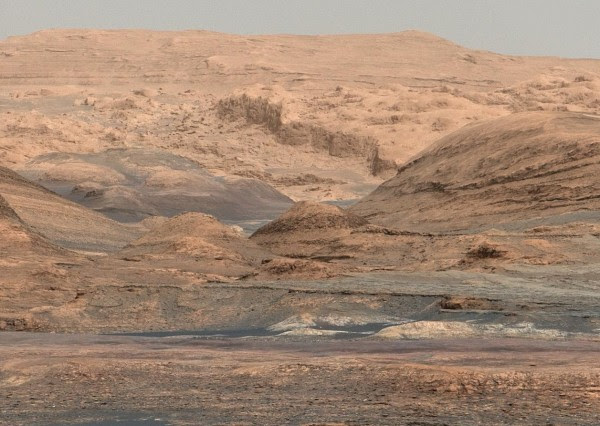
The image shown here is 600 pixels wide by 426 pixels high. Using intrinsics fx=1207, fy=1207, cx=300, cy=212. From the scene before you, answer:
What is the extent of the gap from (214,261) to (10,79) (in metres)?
69.0

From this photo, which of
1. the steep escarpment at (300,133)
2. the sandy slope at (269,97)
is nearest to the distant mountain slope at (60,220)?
the sandy slope at (269,97)

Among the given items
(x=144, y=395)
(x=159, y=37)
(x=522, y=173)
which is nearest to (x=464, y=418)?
(x=144, y=395)

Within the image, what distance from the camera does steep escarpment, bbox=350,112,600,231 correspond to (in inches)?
1234

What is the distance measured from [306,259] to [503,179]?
8430 mm

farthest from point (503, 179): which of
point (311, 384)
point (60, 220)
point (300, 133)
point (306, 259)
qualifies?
point (300, 133)

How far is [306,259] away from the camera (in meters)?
27.2

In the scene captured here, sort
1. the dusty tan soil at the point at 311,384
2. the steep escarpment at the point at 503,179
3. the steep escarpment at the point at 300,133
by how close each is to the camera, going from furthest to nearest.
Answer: the steep escarpment at the point at 300,133, the steep escarpment at the point at 503,179, the dusty tan soil at the point at 311,384

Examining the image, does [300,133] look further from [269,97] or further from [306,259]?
[306,259]

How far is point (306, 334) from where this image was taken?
17703mm

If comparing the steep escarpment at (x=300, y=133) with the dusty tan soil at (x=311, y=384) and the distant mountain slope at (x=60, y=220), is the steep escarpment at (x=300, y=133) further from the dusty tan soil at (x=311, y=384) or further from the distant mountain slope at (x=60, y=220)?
the dusty tan soil at (x=311, y=384)

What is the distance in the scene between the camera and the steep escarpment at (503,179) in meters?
31.3

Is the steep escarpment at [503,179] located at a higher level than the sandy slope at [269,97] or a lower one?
lower

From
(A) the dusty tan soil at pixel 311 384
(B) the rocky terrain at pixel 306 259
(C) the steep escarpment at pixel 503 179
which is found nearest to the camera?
(A) the dusty tan soil at pixel 311 384

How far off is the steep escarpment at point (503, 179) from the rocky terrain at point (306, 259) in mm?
72
